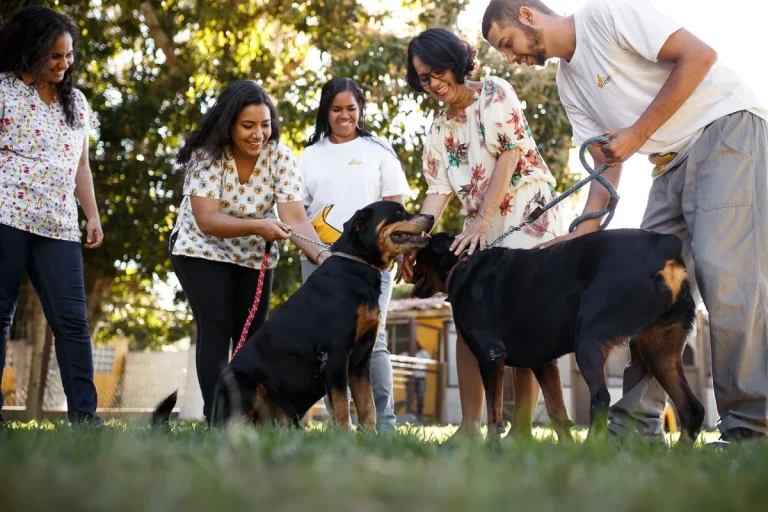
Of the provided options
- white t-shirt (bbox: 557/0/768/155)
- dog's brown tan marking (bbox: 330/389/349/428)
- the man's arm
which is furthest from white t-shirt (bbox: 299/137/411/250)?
the man's arm

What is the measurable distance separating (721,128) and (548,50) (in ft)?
3.10

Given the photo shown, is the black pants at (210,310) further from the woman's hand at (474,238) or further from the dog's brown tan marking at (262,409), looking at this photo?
the woman's hand at (474,238)

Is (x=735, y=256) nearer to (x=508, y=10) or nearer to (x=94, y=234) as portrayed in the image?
(x=508, y=10)

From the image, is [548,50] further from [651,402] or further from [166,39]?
[166,39]

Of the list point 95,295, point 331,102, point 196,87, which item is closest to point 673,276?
point 331,102

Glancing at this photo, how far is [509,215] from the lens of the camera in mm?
4395

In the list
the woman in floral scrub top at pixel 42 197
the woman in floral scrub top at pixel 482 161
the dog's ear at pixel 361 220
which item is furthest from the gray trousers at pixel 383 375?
the woman in floral scrub top at pixel 42 197

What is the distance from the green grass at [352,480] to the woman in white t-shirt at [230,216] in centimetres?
230

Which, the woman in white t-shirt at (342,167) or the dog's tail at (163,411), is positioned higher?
the woman in white t-shirt at (342,167)

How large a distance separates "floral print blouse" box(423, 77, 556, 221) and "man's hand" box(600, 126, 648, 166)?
0.74 metres

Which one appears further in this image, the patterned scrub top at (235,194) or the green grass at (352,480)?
the patterned scrub top at (235,194)

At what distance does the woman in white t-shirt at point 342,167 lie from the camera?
519 cm

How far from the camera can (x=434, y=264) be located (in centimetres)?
441

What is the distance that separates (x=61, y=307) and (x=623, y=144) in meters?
3.31
